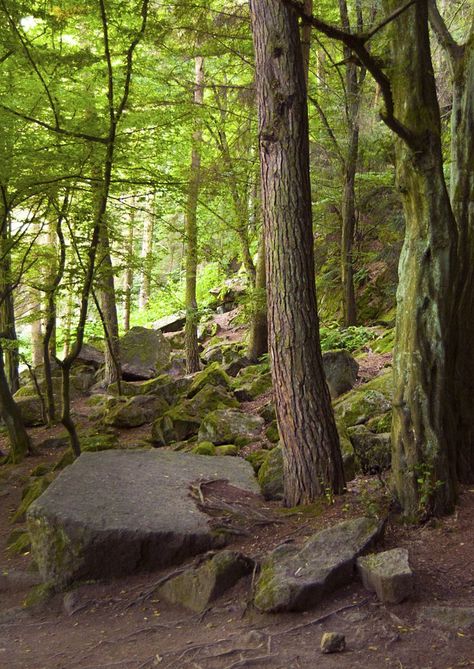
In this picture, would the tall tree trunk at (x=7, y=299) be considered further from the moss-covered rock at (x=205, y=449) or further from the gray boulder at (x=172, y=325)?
the gray boulder at (x=172, y=325)

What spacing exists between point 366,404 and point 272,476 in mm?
2004

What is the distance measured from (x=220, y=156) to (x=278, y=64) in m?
9.19

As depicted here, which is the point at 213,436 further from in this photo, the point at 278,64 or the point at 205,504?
the point at 278,64

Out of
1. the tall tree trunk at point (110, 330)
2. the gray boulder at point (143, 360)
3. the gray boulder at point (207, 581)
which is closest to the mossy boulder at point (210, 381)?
the tall tree trunk at point (110, 330)

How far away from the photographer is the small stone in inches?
124

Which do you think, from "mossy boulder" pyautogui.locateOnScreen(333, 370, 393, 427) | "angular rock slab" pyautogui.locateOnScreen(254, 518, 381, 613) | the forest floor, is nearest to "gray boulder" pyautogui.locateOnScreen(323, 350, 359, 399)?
"mossy boulder" pyautogui.locateOnScreen(333, 370, 393, 427)

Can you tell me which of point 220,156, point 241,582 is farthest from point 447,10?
point 241,582

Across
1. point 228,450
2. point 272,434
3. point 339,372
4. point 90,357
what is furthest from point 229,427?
point 90,357

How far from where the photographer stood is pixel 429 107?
4.82 m

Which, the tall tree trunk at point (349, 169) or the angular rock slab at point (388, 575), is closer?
the angular rock slab at point (388, 575)

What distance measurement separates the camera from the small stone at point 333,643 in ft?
10.4

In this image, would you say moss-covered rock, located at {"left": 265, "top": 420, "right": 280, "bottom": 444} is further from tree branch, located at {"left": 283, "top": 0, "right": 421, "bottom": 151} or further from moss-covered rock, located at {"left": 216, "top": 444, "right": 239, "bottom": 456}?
tree branch, located at {"left": 283, "top": 0, "right": 421, "bottom": 151}

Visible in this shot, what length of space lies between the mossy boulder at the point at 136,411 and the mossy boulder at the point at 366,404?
4.49 m

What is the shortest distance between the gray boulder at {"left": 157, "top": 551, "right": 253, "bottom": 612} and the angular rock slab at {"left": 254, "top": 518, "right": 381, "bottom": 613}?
234 millimetres
